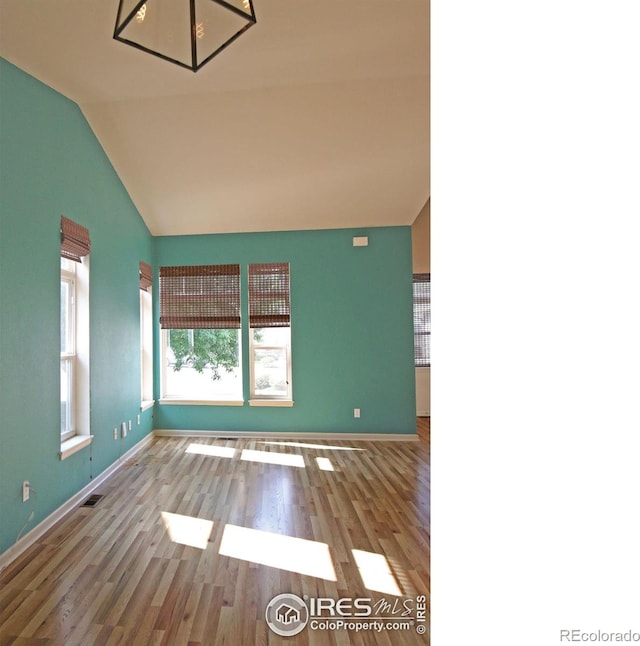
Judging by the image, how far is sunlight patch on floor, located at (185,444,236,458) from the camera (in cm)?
366

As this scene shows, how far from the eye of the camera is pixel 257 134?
9.84 feet

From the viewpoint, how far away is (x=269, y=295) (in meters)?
4.28

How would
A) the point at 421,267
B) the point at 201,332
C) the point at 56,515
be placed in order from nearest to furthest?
the point at 56,515 < the point at 201,332 < the point at 421,267

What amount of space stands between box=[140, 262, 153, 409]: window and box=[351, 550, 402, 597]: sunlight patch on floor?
3.13 metres

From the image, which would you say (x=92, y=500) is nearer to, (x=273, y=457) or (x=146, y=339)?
(x=273, y=457)

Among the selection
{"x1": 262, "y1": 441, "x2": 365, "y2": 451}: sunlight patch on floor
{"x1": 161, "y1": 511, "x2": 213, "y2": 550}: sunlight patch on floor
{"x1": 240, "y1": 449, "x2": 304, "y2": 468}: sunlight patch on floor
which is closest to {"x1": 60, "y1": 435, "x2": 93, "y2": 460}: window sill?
{"x1": 161, "y1": 511, "x2": 213, "y2": 550}: sunlight patch on floor

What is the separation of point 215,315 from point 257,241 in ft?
3.56

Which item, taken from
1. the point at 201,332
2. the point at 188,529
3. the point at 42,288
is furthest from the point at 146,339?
the point at 188,529

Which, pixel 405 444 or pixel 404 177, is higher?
pixel 404 177

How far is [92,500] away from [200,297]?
2.41 m
